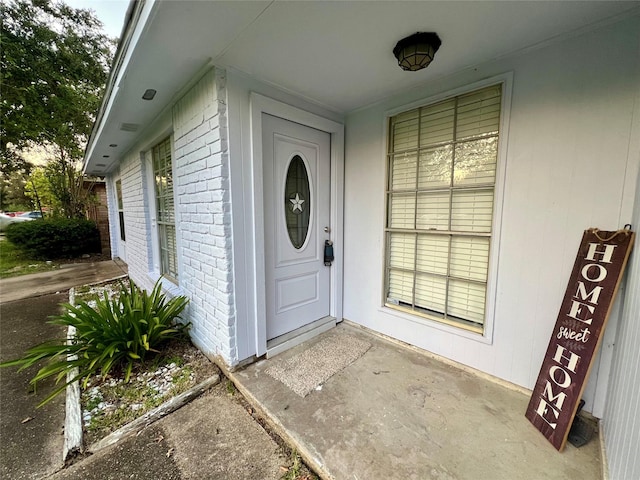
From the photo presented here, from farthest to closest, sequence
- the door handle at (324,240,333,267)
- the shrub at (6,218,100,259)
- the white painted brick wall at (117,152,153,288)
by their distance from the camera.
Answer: the shrub at (6,218,100,259), the white painted brick wall at (117,152,153,288), the door handle at (324,240,333,267)

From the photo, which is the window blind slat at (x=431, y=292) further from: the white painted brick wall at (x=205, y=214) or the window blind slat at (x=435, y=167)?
the white painted brick wall at (x=205, y=214)

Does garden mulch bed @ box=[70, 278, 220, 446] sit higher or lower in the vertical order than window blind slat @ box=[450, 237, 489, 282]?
lower

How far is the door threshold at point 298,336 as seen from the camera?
7.64 ft

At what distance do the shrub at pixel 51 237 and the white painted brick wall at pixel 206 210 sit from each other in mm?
8176

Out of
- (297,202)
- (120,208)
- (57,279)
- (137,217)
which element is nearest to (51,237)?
(57,279)

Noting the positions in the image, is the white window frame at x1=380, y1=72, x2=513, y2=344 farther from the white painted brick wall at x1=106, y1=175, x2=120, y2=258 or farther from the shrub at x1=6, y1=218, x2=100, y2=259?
the shrub at x1=6, y1=218, x2=100, y2=259

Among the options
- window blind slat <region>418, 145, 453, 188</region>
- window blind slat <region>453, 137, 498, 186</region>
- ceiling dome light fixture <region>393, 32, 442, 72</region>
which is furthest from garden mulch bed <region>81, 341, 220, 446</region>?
ceiling dome light fixture <region>393, 32, 442, 72</region>

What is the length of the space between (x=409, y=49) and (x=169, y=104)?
2.35 meters

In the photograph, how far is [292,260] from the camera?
252 centimetres

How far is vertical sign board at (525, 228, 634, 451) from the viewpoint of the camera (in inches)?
53.2

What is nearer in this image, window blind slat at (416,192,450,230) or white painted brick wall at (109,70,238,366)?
white painted brick wall at (109,70,238,366)

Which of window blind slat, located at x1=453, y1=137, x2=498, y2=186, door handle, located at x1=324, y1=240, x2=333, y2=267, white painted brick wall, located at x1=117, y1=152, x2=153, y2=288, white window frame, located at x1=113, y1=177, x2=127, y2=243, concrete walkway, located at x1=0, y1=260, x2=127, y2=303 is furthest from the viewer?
white window frame, located at x1=113, y1=177, x2=127, y2=243

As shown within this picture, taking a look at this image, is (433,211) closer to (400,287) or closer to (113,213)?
(400,287)

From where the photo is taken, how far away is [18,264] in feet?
22.8
